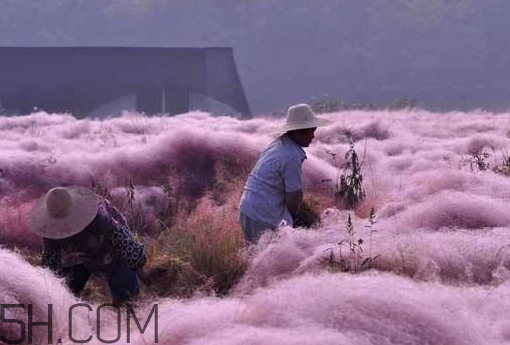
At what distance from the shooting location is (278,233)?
5062 millimetres

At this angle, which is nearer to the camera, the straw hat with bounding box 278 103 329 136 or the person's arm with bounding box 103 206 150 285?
the person's arm with bounding box 103 206 150 285

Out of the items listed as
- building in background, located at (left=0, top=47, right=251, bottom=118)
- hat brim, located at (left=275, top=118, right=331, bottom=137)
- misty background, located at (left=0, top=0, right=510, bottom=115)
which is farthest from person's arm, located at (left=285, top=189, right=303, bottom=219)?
misty background, located at (left=0, top=0, right=510, bottom=115)

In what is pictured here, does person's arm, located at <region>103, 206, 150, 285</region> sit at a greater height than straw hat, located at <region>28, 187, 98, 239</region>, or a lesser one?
lesser

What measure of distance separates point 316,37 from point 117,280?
50.1m

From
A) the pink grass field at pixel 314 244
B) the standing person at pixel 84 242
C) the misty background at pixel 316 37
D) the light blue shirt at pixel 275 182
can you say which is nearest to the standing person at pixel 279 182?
the light blue shirt at pixel 275 182

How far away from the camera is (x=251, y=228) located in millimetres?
5629

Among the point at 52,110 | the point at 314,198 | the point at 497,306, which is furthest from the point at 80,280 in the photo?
the point at 52,110

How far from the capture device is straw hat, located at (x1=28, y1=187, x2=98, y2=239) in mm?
4359

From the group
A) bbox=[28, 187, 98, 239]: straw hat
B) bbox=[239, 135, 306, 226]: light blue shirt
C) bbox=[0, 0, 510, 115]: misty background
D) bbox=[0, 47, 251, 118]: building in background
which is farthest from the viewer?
bbox=[0, 0, 510, 115]: misty background

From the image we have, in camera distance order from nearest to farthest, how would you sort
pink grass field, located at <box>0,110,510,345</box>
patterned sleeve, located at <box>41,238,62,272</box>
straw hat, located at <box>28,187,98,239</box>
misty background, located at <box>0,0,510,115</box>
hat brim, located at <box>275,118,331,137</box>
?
1. pink grass field, located at <box>0,110,510,345</box>
2. straw hat, located at <box>28,187,98,239</box>
3. patterned sleeve, located at <box>41,238,62,272</box>
4. hat brim, located at <box>275,118,331,137</box>
5. misty background, located at <box>0,0,510,115</box>

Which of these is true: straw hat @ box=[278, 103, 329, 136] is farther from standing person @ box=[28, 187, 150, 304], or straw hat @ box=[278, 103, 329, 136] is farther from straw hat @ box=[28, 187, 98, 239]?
straw hat @ box=[28, 187, 98, 239]

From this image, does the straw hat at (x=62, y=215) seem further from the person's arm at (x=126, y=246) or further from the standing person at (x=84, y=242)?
the person's arm at (x=126, y=246)

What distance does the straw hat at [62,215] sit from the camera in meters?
4.36

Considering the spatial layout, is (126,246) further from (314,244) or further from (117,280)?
(314,244)
